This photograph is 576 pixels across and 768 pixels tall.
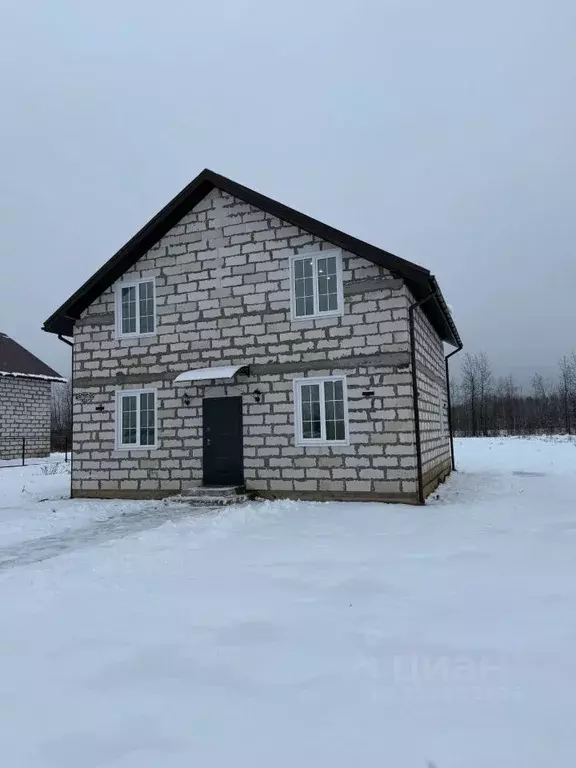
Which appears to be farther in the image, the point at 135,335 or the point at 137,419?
the point at 135,335

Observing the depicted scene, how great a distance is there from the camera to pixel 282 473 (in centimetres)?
1064

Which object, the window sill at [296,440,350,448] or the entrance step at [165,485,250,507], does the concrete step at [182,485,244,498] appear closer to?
the entrance step at [165,485,250,507]

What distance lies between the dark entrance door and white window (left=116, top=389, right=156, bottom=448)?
4.57ft

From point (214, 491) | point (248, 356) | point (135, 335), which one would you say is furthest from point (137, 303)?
point (214, 491)

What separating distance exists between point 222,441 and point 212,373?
1.51 m

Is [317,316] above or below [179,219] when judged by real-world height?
below

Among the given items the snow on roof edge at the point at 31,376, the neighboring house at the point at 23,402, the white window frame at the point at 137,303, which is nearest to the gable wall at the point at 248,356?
the white window frame at the point at 137,303

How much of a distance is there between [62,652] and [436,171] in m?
34.8

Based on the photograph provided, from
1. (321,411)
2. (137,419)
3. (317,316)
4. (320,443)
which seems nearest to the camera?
(320,443)

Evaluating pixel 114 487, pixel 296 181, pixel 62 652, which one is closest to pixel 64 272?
pixel 296 181

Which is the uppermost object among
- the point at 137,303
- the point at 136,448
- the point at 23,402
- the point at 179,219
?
the point at 179,219

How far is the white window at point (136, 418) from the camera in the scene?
11898 mm

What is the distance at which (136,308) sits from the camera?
12.3m

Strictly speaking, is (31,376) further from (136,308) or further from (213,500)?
(213,500)
